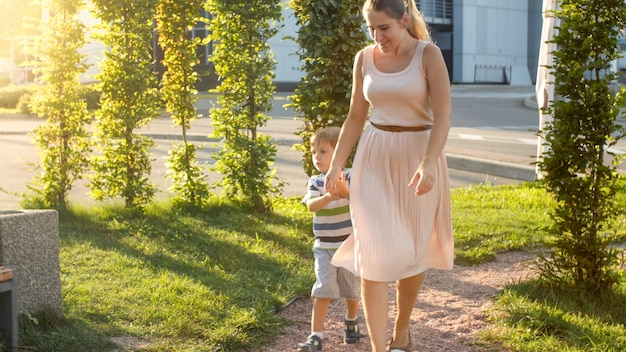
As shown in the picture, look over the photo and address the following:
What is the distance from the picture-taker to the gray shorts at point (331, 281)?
5.06 meters

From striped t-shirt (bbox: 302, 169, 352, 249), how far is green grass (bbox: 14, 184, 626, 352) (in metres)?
0.66

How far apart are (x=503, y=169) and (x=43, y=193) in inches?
280

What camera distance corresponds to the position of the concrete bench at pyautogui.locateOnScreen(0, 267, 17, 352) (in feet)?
14.5

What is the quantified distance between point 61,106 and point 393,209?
516cm

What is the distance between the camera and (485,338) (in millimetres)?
5273

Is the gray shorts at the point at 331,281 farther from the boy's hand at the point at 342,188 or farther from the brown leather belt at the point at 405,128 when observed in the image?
the brown leather belt at the point at 405,128

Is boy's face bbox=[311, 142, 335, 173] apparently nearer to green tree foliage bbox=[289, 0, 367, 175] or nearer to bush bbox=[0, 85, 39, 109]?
green tree foliage bbox=[289, 0, 367, 175]

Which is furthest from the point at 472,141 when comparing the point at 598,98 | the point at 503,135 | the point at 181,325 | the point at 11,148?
the point at 181,325

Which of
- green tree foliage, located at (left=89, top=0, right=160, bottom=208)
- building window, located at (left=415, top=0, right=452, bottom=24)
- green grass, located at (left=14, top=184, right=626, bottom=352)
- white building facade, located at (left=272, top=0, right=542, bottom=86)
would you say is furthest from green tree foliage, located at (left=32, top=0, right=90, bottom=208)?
building window, located at (left=415, top=0, right=452, bottom=24)

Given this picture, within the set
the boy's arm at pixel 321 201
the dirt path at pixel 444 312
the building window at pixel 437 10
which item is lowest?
the dirt path at pixel 444 312

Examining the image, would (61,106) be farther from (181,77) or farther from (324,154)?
(324,154)

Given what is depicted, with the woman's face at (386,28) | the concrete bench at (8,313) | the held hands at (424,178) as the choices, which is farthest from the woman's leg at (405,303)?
the concrete bench at (8,313)

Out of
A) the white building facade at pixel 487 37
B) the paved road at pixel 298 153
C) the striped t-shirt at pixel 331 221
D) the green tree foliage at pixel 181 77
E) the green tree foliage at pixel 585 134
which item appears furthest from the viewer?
the white building facade at pixel 487 37

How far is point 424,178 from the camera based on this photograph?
4.34 m
